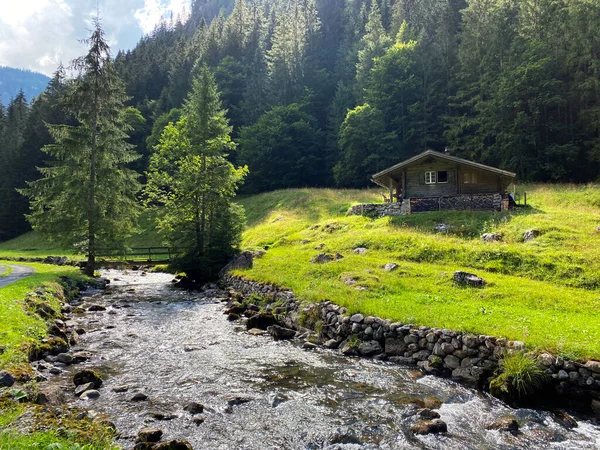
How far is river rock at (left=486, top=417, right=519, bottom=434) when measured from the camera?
26.3ft

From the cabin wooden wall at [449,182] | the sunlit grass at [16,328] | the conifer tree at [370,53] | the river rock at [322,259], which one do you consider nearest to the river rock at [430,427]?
the sunlit grass at [16,328]

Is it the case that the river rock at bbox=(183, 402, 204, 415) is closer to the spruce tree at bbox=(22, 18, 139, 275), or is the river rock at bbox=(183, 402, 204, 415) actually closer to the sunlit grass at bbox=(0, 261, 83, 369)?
the sunlit grass at bbox=(0, 261, 83, 369)

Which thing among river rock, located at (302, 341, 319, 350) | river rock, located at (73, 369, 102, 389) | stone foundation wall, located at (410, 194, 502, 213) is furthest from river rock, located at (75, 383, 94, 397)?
stone foundation wall, located at (410, 194, 502, 213)

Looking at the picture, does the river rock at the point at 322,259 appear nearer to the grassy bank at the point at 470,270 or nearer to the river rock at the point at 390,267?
the grassy bank at the point at 470,270

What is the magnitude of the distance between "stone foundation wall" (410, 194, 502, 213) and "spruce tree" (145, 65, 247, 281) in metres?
15.9

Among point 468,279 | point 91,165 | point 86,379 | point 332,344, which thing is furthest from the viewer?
point 91,165

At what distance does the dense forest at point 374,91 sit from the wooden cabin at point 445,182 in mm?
17344

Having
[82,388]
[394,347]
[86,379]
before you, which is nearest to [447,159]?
[394,347]

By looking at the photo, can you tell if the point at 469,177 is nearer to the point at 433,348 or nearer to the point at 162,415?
the point at 433,348

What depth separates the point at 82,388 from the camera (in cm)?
924

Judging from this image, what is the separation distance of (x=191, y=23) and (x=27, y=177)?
118 m

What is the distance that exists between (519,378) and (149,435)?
8570 mm

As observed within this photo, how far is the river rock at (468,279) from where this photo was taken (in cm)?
1620

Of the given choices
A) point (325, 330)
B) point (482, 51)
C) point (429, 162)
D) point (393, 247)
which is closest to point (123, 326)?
point (325, 330)
